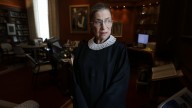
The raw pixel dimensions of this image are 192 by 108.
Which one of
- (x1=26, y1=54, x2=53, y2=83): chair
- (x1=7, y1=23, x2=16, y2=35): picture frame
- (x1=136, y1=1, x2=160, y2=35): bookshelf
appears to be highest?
(x1=136, y1=1, x2=160, y2=35): bookshelf

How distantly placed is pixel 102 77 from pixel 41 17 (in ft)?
20.2

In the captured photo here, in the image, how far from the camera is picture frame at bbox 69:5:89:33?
550cm

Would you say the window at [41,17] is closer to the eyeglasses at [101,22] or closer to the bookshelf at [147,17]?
the bookshelf at [147,17]

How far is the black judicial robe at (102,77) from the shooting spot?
3.46 feet

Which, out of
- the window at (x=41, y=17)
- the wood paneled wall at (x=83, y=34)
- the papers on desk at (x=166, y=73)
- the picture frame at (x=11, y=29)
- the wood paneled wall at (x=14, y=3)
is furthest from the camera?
the window at (x=41, y=17)

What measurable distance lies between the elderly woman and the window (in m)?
5.88

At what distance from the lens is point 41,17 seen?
6.52m

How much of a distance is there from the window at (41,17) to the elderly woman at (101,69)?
232 inches

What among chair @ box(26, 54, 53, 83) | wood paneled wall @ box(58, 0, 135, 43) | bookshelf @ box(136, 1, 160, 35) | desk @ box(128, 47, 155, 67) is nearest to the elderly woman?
chair @ box(26, 54, 53, 83)

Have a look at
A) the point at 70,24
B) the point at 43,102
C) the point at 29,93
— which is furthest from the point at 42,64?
the point at 70,24

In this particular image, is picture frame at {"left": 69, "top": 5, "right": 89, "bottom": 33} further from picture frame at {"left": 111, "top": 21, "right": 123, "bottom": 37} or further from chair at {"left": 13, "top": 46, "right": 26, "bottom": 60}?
chair at {"left": 13, "top": 46, "right": 26, "bottom": 60}

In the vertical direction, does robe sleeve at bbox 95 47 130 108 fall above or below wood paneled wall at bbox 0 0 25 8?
below

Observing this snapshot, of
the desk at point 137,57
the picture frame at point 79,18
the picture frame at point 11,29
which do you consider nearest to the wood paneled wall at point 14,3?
the picture frame at point 11,29

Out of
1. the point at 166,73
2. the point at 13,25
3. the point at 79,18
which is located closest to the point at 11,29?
the point at 13,25
